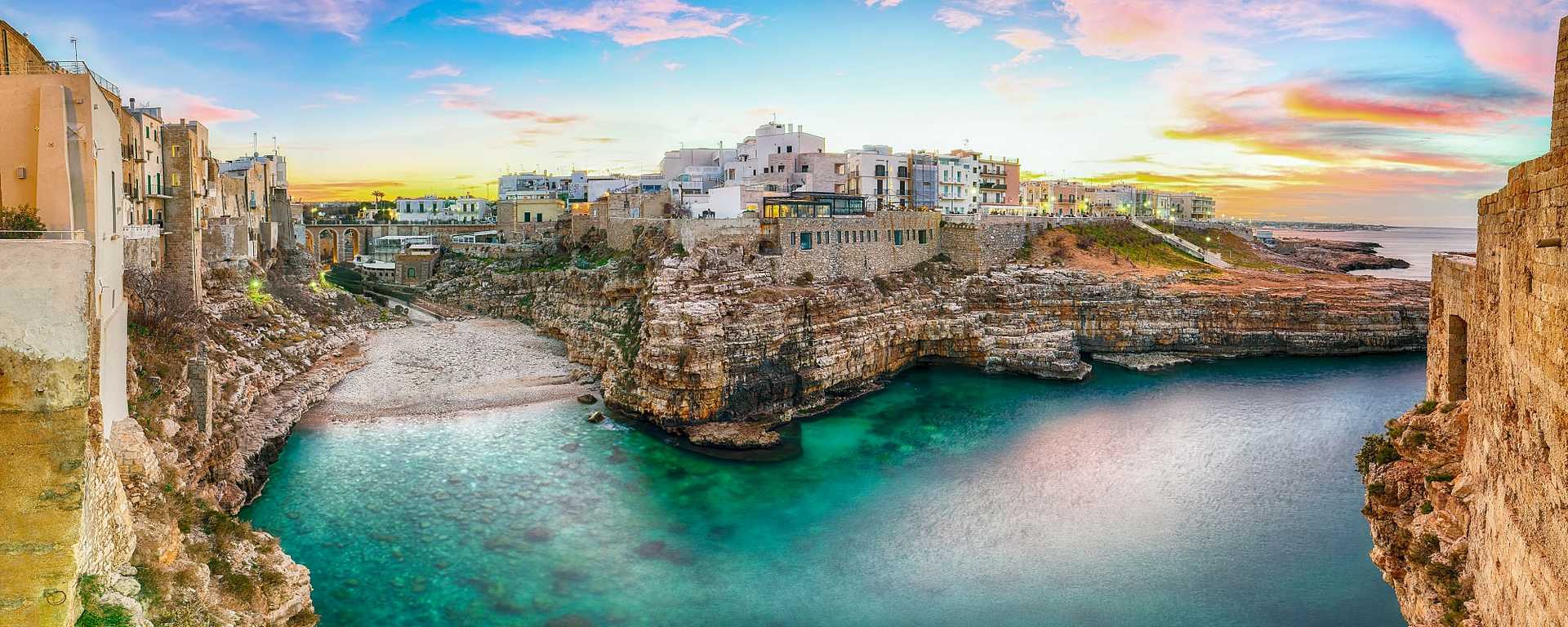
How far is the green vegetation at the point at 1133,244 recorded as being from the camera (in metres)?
53.0

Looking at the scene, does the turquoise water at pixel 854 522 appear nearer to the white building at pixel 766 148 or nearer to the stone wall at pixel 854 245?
the stone wall at pixel 854 245

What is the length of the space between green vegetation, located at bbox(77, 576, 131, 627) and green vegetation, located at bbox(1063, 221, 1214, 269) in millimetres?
50481

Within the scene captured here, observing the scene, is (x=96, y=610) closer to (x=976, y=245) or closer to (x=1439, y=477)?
(x=1439, y=477)

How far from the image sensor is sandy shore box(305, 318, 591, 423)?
31.7m

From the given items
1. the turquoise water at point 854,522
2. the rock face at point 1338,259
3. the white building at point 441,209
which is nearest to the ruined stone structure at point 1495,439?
the turquoise water at point 854,522

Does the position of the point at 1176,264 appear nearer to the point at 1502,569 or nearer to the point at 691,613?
the point at 691,613

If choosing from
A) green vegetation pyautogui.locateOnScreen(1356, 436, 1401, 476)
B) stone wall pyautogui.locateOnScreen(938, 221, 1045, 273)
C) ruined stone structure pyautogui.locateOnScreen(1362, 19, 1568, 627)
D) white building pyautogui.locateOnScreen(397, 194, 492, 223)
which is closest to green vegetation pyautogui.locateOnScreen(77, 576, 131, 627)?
ruined stone structure pyautogui.locateOnScreen(1362, 19, 1568, 627)

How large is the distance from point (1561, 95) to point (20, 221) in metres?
18.9

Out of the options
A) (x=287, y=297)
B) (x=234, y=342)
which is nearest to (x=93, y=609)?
(x=234, y=342)

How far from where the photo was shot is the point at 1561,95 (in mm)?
7344

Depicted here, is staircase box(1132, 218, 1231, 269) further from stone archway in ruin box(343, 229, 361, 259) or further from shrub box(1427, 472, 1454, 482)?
stone archway in ruin box(343, 229, 361, 259)

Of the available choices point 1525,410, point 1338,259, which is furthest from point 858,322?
point 1338,259

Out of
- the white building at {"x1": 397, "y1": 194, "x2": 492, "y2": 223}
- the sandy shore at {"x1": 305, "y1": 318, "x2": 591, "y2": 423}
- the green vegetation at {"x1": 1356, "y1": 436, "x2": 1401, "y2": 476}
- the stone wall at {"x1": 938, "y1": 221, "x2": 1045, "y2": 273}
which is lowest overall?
the sandy shore at {"x1": 305, "y1": 318, "x2": 591, "y2": 423}

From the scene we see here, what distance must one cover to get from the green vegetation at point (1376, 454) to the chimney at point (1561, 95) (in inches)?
262
